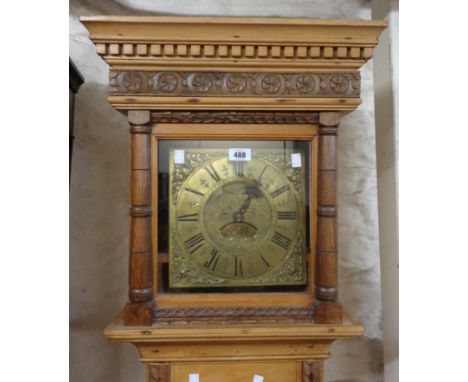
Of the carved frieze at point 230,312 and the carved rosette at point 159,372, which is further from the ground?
the carved frieze at point 230,312

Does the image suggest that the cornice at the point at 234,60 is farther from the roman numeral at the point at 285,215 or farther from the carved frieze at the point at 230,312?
the carved frieze at the point at 230,312

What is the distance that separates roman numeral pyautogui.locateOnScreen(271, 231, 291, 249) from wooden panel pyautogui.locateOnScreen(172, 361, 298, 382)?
0.34 m

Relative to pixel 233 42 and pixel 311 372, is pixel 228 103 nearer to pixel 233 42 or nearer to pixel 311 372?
pixel 233 42

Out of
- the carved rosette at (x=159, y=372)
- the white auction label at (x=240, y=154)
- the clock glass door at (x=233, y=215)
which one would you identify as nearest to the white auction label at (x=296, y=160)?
the clock glass door at (x=233, y=215)

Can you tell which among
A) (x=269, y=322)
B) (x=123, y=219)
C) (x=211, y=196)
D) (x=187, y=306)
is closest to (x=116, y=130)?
(x=123, y=219)

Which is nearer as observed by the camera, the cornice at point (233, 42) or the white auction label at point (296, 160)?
the cornice at point (233, 42)

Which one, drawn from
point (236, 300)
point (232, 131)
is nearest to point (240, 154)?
point (232, 131)

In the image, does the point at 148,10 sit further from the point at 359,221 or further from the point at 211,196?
the point at 359,221

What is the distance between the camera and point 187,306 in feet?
3.37

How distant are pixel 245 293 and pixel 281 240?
0.18m

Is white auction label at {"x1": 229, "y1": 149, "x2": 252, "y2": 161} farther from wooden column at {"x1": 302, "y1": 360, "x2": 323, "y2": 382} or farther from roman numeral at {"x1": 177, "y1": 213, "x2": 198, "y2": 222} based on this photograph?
wooden column at {"x1": 302, "y1": 360, "x2": 323, "y2": 382}

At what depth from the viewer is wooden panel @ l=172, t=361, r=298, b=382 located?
3.45 feet

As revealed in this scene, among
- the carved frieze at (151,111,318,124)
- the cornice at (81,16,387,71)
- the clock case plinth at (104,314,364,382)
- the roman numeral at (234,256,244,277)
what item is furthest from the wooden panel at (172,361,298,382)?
the cornice at (81,16,387,71)

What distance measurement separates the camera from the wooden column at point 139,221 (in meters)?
1.00
